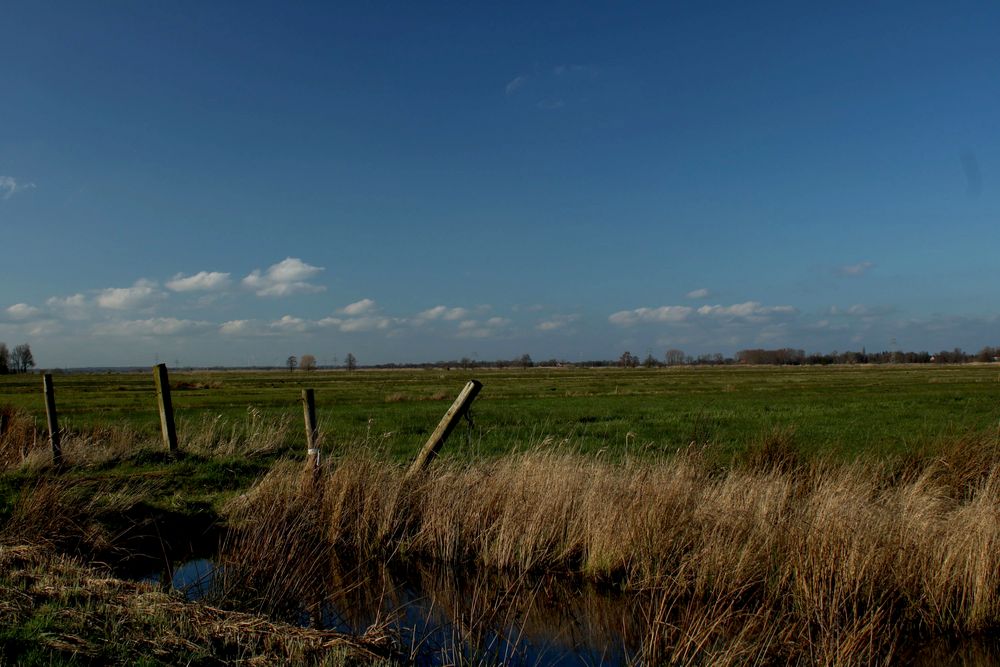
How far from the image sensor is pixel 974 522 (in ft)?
23.8

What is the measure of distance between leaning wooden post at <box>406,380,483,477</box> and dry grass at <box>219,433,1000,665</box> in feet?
0.95

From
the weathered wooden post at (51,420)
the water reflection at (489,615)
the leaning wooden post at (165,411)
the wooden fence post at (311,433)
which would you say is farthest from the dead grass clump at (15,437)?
the water reflection at (489,615)

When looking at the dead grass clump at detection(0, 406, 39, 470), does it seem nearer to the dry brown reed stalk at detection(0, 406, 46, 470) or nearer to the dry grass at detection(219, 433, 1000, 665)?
the dry brown reed stalk at detection(0, 406, 46, 470)

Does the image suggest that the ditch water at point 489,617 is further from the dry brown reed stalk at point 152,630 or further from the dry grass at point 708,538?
the dry brown reed stalk at point 152,630

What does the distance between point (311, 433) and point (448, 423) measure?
2.45 m

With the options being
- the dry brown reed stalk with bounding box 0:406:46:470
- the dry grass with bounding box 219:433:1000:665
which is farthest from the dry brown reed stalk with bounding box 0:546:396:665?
the dry brown reed stalk with bounding box 0:406:46:470

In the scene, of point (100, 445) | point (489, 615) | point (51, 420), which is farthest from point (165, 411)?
point (489, 615)

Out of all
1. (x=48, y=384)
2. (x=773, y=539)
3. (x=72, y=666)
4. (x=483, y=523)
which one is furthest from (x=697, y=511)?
(x=48, y=384)

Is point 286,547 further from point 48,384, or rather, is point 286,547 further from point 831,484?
point 48,384

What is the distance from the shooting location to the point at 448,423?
31.7ft

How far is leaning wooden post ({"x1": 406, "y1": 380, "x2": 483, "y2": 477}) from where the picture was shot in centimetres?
944

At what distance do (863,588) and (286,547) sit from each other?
255 inches

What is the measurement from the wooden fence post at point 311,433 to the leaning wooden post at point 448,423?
4.82 feet

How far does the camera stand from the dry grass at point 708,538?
6.31 m
